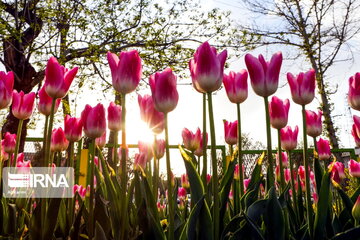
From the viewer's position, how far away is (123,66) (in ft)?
3.27

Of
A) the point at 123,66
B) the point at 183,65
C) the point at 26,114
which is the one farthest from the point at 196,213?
the point at 183,65

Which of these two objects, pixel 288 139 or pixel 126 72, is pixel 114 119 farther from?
pixel 288 139

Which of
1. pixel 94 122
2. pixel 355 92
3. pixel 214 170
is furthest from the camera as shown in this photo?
pixel 355 92

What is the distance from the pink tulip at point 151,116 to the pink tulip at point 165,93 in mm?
144

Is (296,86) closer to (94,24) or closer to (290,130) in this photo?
(290,130)

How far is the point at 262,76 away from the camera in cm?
107

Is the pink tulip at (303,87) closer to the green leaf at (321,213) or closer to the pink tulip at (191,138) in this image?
the green leaf at (321,213)

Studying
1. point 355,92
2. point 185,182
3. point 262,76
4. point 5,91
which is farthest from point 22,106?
point 185,182

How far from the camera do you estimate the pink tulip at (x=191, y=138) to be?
163 centimetres

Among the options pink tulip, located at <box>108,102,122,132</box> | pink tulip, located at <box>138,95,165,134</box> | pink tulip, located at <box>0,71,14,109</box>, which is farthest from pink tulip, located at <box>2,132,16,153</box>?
pink tulip, located at <box>138,95,165,134</box>

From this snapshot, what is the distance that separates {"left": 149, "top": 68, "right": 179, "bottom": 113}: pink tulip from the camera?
97 centimetres

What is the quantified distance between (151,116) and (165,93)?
0.58 ft

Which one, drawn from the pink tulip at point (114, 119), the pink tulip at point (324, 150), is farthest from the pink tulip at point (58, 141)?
the pink tulip at point (324, 150)

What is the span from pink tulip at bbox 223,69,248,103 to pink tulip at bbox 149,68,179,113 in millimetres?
280
